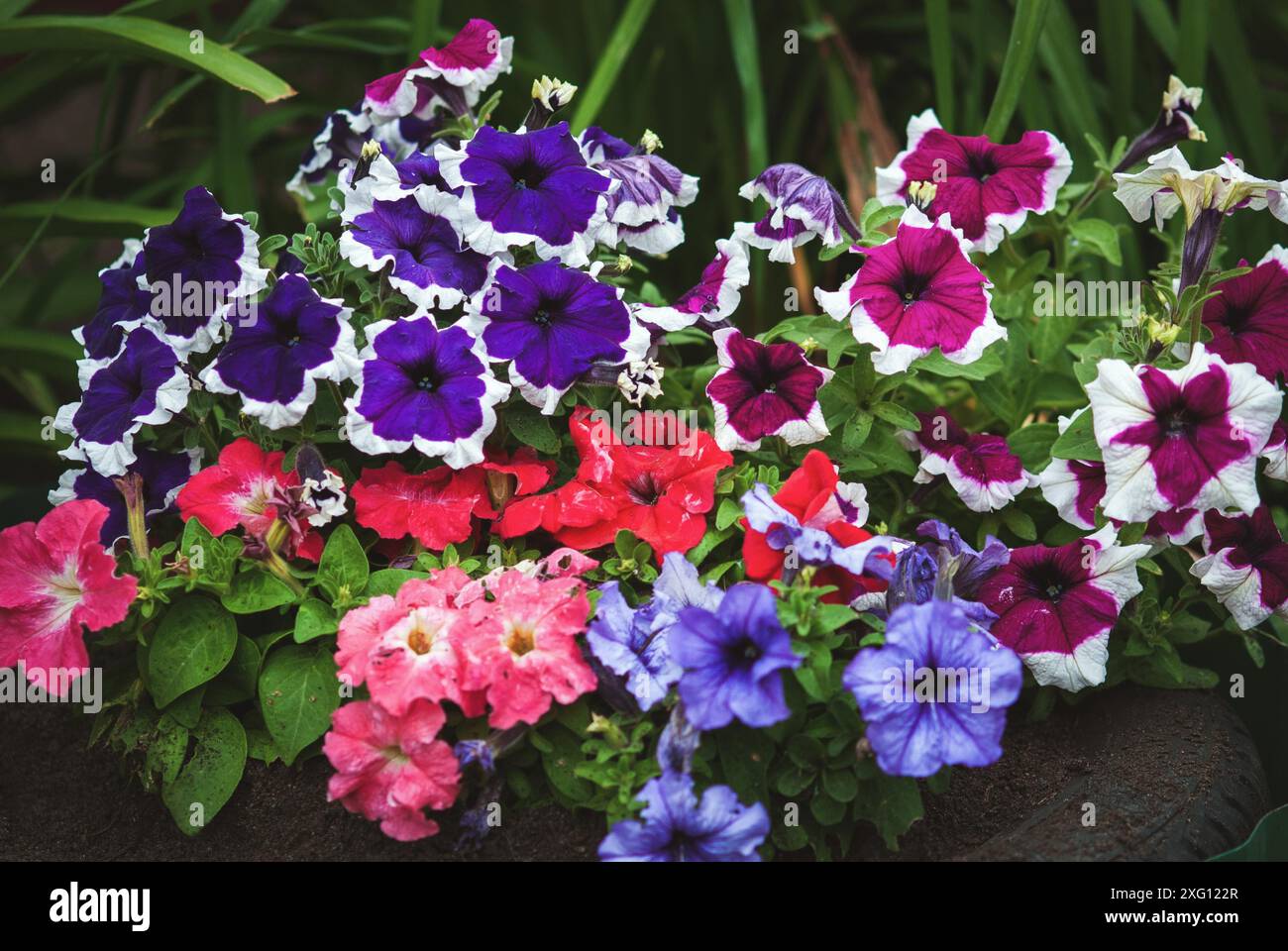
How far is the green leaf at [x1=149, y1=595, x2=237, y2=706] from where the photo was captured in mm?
1123

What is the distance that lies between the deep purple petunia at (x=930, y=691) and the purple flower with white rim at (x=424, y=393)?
1.45 feet

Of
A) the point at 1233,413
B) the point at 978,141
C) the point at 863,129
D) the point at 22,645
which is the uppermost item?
the point at 863,129

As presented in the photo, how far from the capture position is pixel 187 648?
114 centimetres

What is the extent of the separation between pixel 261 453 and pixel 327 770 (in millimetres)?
341

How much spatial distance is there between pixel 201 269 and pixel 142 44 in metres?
0.50

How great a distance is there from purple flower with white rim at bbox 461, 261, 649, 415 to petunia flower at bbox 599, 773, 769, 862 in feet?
1.41

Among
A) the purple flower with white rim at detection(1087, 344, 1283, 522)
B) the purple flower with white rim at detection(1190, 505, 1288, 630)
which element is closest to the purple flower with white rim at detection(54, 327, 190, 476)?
the purple flower with white rim at detection(1087, 344, 1283, 522)

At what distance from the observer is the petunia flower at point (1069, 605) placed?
1.15 meters

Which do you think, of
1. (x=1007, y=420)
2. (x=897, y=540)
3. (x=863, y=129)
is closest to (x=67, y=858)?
(x=897, y=540)

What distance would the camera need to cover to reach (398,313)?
1310mm

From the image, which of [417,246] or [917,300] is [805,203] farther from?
[417,246]

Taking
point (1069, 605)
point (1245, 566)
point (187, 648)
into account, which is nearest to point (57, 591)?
point (187, 648)

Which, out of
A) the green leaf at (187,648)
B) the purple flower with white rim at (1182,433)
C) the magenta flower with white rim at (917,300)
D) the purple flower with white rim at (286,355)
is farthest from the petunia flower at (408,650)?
the purple flower with white rim at (1182,433)
